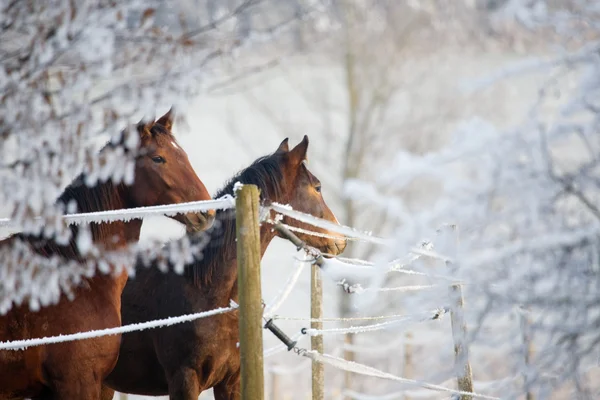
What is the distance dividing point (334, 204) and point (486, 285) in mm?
13537

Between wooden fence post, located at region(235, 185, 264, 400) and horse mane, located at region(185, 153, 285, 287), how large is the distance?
1.54 metres

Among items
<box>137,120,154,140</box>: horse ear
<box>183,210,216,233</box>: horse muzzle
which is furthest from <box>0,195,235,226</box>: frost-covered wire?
<box>137,120,154,140</box>: horse ear

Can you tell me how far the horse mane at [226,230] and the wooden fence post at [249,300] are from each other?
5.06 ft

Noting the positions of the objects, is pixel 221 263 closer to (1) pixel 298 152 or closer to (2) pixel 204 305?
(2) pixel 204 305

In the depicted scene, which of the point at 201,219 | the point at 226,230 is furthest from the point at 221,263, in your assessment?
the point at 201,219

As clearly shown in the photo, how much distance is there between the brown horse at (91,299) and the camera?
3541 mm

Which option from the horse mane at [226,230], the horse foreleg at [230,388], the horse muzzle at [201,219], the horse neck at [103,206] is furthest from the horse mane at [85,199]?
the horse foreleg at [230,388]

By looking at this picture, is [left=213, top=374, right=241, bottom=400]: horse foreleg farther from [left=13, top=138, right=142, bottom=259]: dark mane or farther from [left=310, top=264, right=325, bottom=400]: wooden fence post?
[left=13, top=138, right=142, bottom=259]: dark mane

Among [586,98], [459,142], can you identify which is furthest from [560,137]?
[459,142]

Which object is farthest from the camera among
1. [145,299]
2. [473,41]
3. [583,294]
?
[473,41]

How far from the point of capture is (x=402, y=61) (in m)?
14.8

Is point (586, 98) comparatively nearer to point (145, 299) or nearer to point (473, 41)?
point (145, 299)

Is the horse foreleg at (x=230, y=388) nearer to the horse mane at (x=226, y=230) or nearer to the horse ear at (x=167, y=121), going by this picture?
the horse mane at (x=226, y=230)

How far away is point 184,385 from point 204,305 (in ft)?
1.55
